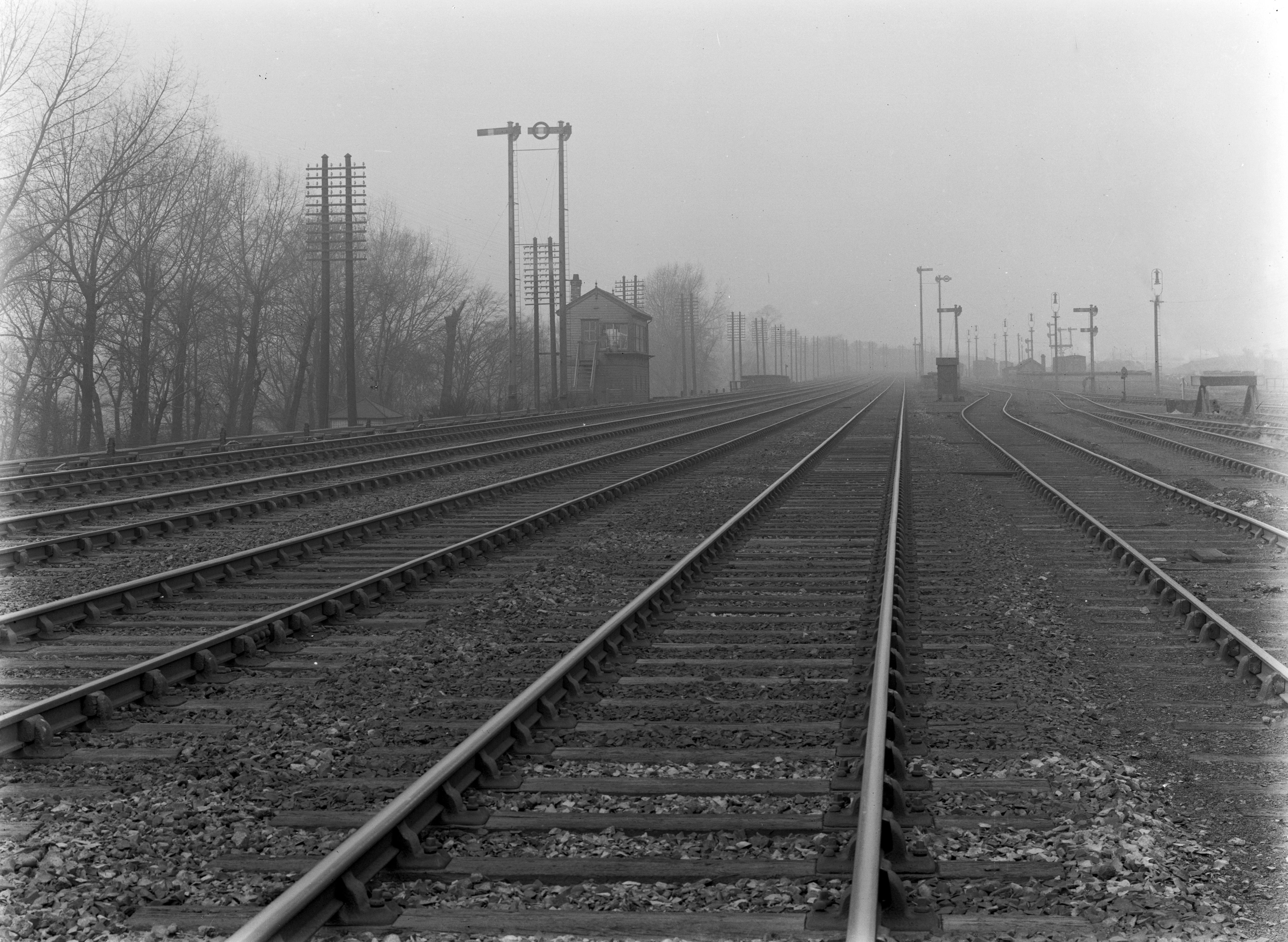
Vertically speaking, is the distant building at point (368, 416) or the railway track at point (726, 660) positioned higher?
the distant building at point (368, 416)

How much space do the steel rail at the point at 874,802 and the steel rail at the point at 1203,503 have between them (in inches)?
229

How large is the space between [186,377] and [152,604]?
3687 centimetres

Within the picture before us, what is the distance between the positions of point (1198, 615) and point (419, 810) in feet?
18.8

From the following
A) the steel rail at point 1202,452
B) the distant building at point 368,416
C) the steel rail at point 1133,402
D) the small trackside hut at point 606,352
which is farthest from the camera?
the small trackside hut at point 606,352

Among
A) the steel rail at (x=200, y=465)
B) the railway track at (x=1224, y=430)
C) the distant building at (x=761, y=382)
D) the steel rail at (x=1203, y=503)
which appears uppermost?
the distant building at (x=761, y=382)

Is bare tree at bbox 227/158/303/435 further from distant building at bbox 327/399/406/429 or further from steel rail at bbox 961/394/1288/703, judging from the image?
steel rail at bbox 961/394/1288/703

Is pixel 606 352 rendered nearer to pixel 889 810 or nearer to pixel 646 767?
pixel 646 767

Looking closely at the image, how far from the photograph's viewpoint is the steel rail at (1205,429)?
84.6 ft

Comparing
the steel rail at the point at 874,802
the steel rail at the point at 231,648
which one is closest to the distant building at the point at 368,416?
the steel rail at the point at 231,648

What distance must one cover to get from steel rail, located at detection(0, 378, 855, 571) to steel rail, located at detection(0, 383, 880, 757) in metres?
3.38

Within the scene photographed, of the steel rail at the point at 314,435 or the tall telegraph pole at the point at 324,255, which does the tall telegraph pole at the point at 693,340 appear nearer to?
the steel rail at the point at 314,435

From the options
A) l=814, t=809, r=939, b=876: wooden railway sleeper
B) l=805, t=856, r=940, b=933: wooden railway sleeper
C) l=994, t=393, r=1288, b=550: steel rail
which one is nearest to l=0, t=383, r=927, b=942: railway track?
l=814, t=809, r=939, b=876: wooden railway sleeper

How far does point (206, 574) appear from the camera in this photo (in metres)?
10.0

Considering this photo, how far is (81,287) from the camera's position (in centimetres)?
3403
